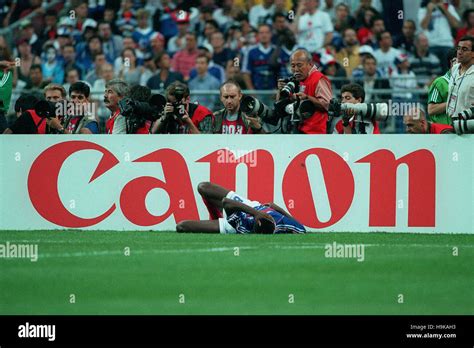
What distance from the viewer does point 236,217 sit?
13.2 metres

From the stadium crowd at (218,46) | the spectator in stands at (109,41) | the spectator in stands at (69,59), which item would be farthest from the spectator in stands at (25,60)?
the spectator in stands at (109,41)

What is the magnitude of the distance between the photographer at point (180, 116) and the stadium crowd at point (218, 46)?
99 centimetres

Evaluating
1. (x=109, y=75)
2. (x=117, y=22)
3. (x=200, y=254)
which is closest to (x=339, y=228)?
(x=200, y=254)

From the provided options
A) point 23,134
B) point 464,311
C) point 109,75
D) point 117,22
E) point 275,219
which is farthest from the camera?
point 117,22

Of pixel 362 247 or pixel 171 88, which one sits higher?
pixel 171 88

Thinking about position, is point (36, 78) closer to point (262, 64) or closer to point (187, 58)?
point (187, 58)

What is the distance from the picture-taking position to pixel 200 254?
11.6 m

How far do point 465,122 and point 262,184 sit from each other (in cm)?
253

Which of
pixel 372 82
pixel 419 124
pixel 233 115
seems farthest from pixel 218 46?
pixel 419 124

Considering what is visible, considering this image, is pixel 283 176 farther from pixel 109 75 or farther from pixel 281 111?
pixel 109 75

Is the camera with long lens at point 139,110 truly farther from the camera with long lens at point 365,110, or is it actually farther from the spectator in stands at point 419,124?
the spectator in stands at point 419,124

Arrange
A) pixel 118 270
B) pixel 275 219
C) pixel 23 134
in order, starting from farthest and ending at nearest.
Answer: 1. pixel 23 134
2. pixel 275 219
3. pixel 118 270

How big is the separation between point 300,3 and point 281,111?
311 inches

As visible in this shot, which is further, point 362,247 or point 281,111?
point 281,111
